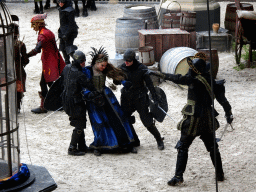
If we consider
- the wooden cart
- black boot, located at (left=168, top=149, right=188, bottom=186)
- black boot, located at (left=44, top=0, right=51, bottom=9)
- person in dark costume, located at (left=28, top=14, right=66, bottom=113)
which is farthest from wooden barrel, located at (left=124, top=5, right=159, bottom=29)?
black boot, located at (left=44, top=0, right=51, bottom=9)

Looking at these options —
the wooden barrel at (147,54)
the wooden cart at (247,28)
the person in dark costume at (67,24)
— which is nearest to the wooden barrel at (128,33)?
the person in dark costume at (67,24)

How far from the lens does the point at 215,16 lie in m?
12.1

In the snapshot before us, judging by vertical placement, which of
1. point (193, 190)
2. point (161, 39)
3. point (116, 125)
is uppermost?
point (161, 39)

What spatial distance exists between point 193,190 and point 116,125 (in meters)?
1.46

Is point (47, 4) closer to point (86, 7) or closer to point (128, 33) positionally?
point (86, 7)

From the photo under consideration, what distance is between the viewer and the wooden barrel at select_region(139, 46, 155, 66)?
8.98 m

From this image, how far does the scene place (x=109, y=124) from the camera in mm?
6168

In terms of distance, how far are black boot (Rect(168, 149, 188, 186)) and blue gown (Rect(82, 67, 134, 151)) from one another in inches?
42.0

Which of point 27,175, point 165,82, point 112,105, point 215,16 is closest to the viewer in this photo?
point 27,175

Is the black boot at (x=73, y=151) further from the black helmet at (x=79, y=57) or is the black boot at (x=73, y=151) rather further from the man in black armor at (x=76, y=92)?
the black helmet at (x=79, y=57)

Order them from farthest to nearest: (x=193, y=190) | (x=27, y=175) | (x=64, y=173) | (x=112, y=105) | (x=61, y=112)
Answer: (x=61, y=112), (x=112, y=105), (x=64, y=173), (x=193, y=190), (x=27, y=175)

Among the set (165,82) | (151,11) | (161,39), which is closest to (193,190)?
(165,82)

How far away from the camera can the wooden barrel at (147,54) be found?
898 cm

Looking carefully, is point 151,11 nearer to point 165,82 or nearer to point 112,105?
point 165,82
